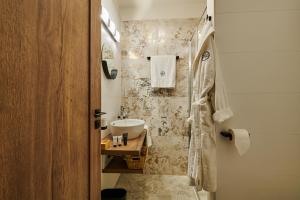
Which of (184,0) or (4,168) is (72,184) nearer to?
(4,168)

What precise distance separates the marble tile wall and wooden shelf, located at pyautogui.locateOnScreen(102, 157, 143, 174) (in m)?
0.83

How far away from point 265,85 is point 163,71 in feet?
5.23

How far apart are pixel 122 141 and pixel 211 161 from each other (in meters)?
0.88

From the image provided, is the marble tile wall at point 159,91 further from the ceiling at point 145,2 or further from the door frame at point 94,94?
the door frame at point 94,94

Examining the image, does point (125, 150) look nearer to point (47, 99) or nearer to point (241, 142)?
point (241, 142)

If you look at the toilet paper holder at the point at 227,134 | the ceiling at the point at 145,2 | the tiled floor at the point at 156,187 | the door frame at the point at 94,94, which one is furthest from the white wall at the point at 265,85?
the ceiling at the point at 145,2

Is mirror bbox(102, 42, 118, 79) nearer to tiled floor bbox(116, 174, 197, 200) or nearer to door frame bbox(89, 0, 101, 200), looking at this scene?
door frame bbox(89, 0, 101, 200)

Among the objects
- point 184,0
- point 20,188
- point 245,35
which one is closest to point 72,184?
point 20,188

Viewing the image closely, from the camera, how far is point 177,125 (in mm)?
2785

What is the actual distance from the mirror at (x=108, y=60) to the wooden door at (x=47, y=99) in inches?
36.9

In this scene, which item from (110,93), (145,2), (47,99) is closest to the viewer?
(47,99)

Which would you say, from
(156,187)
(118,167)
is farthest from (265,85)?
(156,187)

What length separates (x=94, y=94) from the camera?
1097mm

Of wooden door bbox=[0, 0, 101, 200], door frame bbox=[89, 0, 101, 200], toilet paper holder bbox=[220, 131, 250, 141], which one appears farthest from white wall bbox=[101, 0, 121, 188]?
toilet paper holder bbox=[220, 131, 250, 141]
